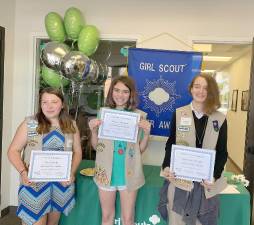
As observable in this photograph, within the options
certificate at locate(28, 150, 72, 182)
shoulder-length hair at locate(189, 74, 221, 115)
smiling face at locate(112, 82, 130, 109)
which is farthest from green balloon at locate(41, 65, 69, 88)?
shoulder-length hair at locate(189, 74, 221, 115)

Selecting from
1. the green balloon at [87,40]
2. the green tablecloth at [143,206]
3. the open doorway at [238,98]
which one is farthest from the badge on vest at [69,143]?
the open doorway at [238,98]

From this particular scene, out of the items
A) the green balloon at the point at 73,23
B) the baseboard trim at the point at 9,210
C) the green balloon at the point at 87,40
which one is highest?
the green balloon at the point at 73,23

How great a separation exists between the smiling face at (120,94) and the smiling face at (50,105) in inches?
14.9

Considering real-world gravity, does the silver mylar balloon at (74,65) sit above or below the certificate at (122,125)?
above

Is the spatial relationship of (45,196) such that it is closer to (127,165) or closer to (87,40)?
Answer: (127,165)

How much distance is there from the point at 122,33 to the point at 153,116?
1016 millimetres

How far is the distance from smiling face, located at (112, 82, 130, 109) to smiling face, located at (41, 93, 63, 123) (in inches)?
14.9

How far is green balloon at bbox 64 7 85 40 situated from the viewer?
3.00m

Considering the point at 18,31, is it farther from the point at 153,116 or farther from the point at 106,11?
the point at 153,116

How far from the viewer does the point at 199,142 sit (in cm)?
187

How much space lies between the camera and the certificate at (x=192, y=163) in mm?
1831

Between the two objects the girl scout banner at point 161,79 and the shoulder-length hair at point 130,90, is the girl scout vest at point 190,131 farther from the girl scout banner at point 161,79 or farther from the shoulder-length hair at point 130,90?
the girl scout banner at point 161,79

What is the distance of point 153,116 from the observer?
9.86 feet

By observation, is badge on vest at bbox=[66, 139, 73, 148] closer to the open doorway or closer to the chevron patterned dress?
the chevron patterned dress
